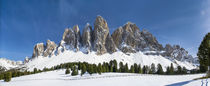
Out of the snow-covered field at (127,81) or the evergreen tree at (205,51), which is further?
the snow-covered field at (127,81)

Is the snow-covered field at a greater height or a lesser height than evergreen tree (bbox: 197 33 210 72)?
lesser

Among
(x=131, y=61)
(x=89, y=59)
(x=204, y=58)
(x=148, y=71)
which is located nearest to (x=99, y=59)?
(x=89, y=59)

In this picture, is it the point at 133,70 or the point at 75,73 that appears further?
the point at 133,70

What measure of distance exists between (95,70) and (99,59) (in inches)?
5466

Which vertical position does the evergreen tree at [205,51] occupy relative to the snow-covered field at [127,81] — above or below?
above

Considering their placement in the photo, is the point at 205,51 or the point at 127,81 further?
the point at 127,81

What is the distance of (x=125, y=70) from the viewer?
82625mm

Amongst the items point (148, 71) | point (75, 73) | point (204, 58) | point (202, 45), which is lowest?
point (148, 71)

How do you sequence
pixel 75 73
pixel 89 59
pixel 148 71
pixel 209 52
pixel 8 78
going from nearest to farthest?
pixel 209 52 < pixel 8 78 < pixel 75 73 < pixel 148 71 < pixel 89 59

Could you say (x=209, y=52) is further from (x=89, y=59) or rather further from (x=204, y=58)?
(x=89, y=59)

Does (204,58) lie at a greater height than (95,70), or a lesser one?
greater

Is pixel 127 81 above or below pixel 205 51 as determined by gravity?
below

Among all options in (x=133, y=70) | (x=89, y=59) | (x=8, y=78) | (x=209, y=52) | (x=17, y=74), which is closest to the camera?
(x=209, y=52)

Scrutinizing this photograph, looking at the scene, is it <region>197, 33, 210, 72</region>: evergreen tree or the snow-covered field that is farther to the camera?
the snow-covered field
